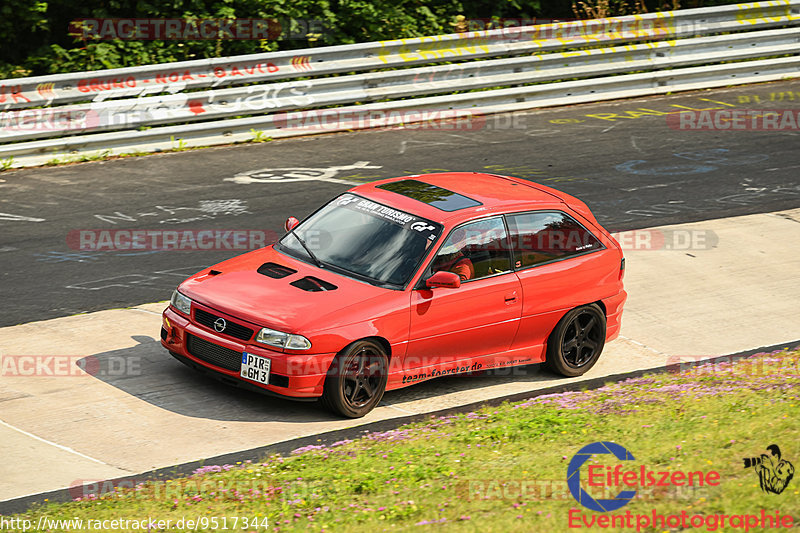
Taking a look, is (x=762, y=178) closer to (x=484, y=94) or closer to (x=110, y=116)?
(x=484, y=94)

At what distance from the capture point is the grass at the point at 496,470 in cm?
600

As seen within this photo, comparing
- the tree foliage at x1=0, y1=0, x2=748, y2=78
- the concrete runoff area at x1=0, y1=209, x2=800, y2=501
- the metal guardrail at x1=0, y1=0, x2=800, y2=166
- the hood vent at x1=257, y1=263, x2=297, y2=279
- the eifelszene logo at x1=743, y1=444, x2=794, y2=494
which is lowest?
the concrete runoff area at x1=0, y1=209, x2=800, y2=501

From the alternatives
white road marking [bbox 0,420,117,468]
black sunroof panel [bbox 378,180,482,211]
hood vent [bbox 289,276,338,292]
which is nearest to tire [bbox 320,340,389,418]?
hood vent [bbox 289,276,338,292]

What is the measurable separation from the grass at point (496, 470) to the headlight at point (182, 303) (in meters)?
1.72

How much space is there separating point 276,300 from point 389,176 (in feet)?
23.3

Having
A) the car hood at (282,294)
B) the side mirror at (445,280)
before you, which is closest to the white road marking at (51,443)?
the car hood at (282,294)

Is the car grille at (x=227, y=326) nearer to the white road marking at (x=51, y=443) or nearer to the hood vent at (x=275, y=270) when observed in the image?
the hood vent at (x=275, y=270)

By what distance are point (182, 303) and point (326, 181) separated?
644 cm

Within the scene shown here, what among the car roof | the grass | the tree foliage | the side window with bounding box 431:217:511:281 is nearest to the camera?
the grass

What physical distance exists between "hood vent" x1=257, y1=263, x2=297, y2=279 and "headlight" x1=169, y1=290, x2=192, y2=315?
66cm

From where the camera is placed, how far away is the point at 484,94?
60.9ft

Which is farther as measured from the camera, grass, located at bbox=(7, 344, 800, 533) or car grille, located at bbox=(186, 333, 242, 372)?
car grille, located at bbox=(186, 333, 242, 372)

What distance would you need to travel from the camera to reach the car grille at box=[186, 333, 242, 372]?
8.18 meters

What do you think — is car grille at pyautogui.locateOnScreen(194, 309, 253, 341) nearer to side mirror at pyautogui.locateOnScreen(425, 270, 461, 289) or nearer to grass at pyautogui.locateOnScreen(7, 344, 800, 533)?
grass at pyautogui.locateOnScreen(7, 344, 800, 533)
